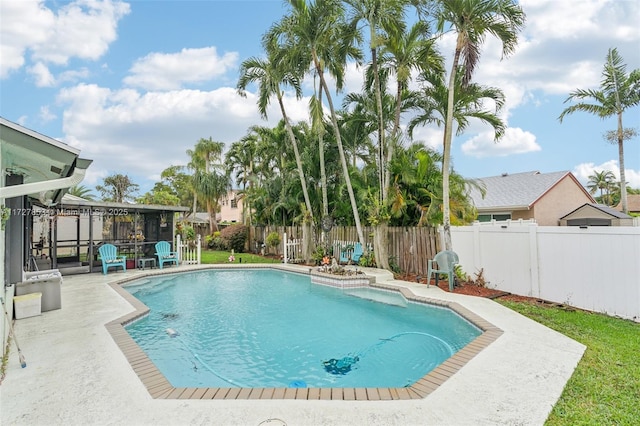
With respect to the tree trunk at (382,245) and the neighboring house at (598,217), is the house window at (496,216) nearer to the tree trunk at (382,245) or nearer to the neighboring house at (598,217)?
the neighboring house at (598,217)

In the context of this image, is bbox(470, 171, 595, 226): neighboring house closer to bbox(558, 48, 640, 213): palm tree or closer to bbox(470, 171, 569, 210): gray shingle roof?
bbox(470, 171, 569, 210): gray shingle roof

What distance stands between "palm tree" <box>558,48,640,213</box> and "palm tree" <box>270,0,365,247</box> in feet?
43.3

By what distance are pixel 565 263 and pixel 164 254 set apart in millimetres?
13309

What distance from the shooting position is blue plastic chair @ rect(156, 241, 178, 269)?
13398 millimetres

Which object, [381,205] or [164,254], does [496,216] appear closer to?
[381,205]

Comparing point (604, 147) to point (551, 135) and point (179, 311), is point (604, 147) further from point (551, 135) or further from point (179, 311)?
point (179, 311)

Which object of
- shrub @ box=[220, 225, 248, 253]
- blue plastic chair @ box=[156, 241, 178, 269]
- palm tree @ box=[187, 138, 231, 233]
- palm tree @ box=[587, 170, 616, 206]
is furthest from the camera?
palm tree @ box=[587, 170, 616, 206]

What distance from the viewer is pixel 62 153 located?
4.24 m

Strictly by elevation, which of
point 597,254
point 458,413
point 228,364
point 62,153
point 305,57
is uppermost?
point 305,57

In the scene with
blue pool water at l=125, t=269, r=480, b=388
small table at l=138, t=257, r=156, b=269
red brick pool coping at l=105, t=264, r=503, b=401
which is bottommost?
blue pool water at l=125, t=269, r=480, b=388

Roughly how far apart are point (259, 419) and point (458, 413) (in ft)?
5.63

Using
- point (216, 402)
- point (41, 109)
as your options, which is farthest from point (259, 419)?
point (41, 109)

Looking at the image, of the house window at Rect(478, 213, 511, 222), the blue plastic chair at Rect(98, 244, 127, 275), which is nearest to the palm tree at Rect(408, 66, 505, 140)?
the house window at Rect(478, 213, 511, 222)

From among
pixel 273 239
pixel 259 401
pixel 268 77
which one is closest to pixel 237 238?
pixel 273 239
